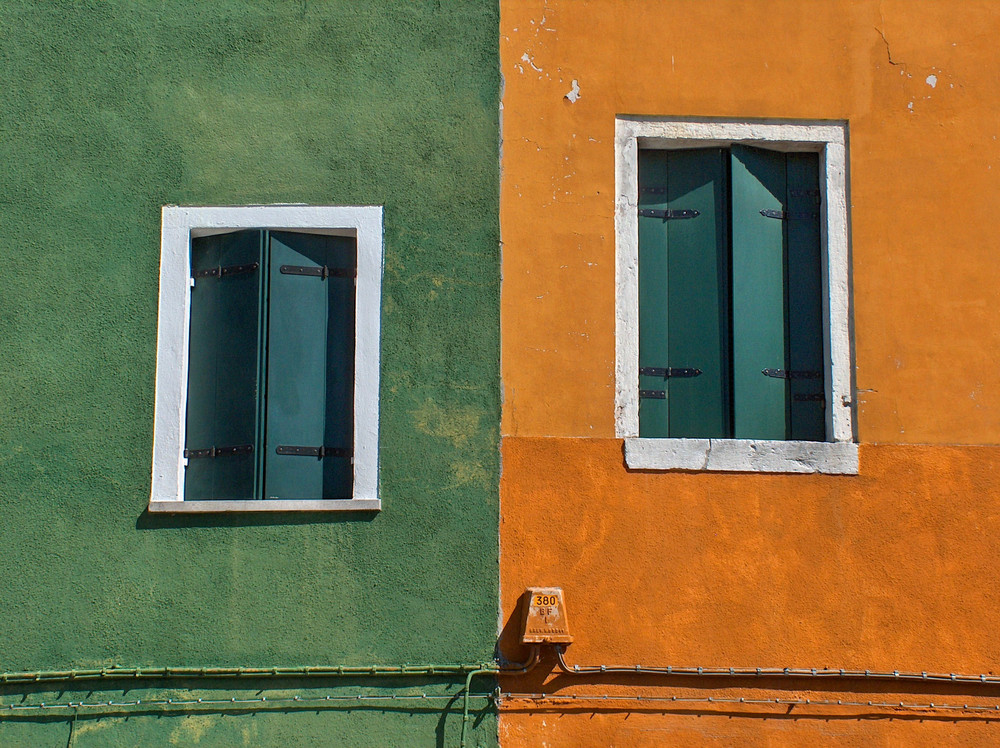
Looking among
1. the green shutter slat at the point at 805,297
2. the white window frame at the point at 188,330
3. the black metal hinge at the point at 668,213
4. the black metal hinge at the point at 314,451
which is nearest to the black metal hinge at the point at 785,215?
the green shutter slat at the point at 805,297

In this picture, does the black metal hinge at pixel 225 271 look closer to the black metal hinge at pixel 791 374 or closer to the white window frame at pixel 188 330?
the white window frame at pixel 188 330

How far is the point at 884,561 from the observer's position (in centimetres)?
586

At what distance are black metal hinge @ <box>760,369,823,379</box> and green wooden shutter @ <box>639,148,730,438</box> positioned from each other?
0.67ft

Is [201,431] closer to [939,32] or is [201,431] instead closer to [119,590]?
[119,590]

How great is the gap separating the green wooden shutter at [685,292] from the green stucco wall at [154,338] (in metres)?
0.80

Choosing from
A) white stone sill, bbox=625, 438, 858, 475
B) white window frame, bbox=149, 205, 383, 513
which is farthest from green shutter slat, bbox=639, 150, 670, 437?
white window frame, bbox=149, 205, 383, 513

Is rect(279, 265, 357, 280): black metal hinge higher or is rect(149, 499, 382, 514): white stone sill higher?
rect(279, 265, 357, 280): black metal hinge

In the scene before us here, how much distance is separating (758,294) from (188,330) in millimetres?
2853

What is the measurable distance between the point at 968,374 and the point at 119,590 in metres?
4.20

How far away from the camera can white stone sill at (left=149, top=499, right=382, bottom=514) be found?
5.78 m

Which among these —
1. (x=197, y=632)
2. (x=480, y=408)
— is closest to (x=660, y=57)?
(x=480, y=408)

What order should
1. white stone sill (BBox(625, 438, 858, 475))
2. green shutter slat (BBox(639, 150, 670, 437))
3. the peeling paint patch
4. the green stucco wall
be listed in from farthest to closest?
1. the peeling paint patch
2. green shutter slat (BBox(639, 150, 670, 437))
3. white stone sill (BBox(625, 438, 858, 475))
4. the green stucco wall

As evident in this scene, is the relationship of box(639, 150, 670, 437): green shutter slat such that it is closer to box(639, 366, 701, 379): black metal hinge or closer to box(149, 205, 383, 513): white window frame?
box(639, 366, 701, 379): black metal hinge

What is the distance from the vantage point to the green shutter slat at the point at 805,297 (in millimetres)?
6156
